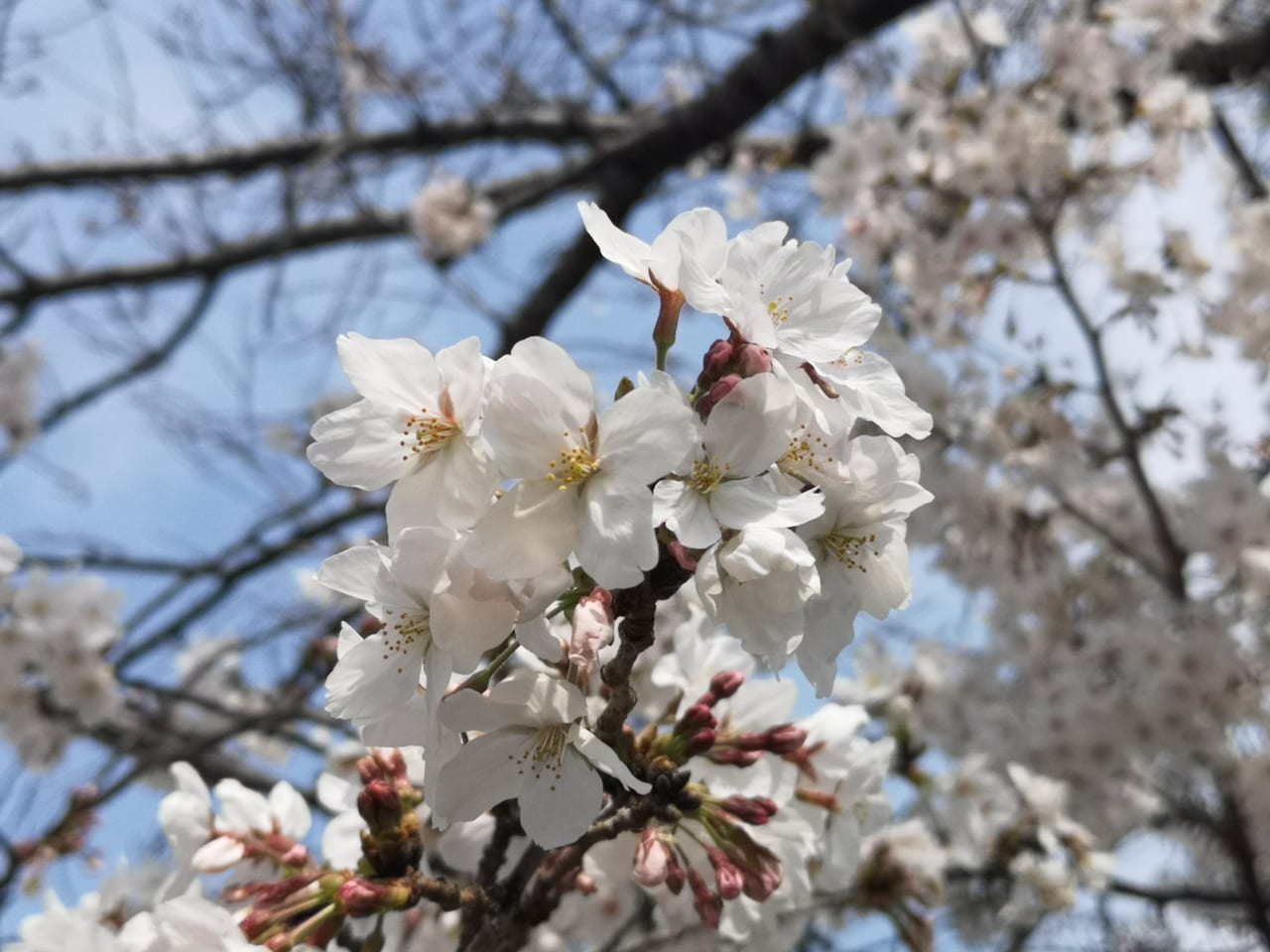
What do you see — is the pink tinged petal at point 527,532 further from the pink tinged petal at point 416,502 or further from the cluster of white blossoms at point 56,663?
the cluster of white blossoms at point 56,663

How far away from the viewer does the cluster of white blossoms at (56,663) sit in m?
3.29

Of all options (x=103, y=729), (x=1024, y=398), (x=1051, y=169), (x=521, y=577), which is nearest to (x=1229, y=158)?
(x=1051, y=169)

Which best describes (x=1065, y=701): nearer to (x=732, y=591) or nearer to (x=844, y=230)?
(x=844, y=230)

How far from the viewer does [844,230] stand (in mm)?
3924

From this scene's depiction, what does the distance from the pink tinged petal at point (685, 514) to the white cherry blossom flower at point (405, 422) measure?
0.19m

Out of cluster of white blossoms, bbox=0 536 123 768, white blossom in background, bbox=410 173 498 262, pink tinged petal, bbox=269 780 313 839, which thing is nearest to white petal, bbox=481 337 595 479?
pink tinged petal, bbox=269 780 313 839

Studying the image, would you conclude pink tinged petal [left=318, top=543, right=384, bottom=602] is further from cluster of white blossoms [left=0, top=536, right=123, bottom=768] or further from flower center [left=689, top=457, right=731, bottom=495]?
cluster of white blossoms [left=0, top=536, right=123, bottom=768]

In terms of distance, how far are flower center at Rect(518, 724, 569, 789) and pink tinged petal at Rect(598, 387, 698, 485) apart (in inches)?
11.2

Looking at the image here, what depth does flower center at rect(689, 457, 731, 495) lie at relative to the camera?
0.87 metres

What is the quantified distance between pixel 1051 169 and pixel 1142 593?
1913 mm

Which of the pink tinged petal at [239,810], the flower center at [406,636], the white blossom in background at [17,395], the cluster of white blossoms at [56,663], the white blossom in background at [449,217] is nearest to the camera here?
the flower center at [406,636]

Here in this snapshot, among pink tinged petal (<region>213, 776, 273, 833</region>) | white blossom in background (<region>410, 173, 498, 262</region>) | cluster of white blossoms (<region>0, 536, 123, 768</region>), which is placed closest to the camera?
pink tinged petal (<region>213, 776, 273, 833</region>)

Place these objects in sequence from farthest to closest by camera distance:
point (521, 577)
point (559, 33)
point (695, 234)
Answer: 1. point (559, 33)
2. point (695, 234)
3. point (521, 577)

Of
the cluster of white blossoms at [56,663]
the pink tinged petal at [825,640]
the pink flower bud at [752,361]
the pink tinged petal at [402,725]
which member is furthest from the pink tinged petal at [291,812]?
the cluster of white blossoms at [56,663]
